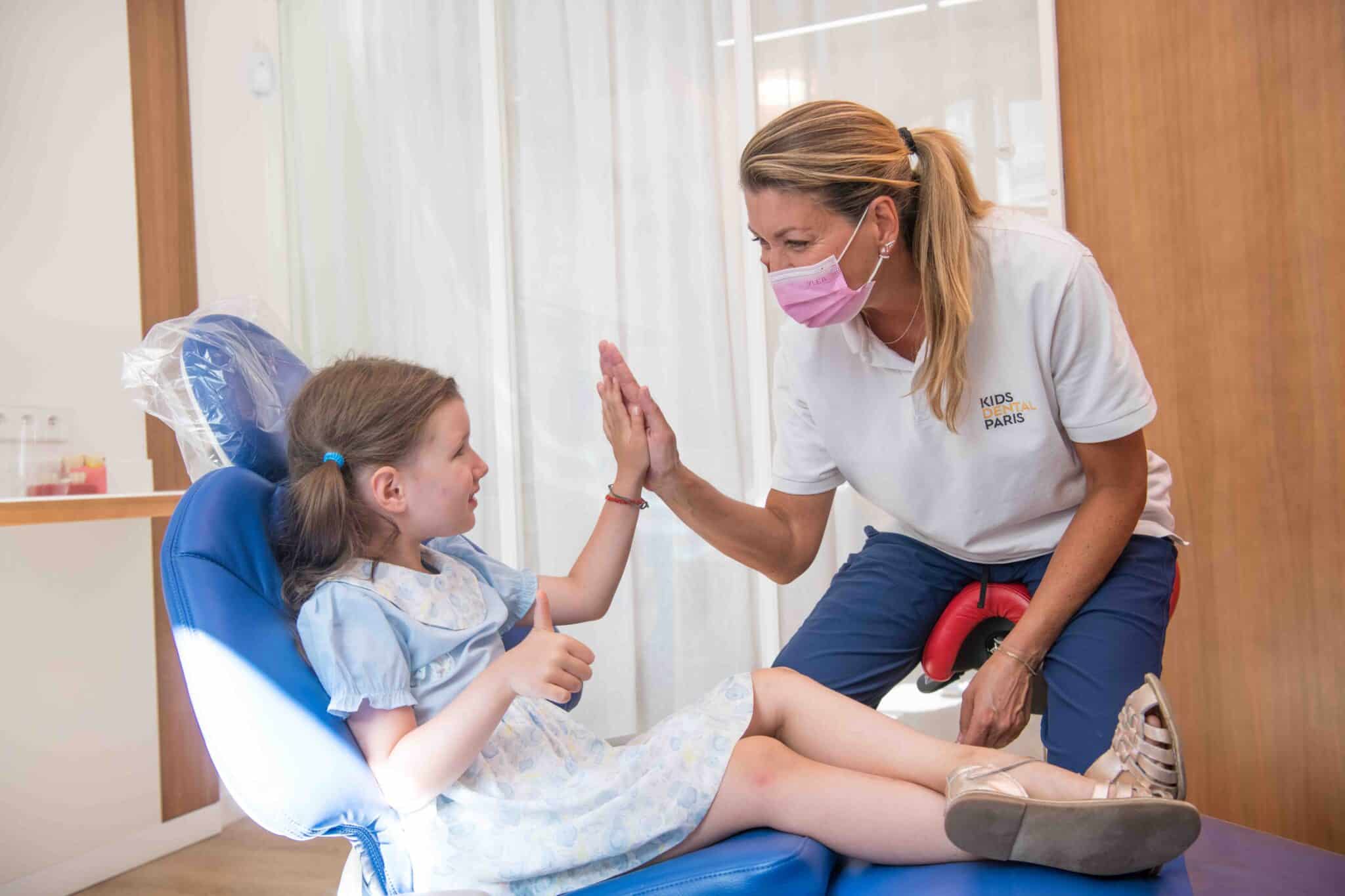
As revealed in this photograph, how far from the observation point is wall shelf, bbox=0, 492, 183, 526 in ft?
6.23

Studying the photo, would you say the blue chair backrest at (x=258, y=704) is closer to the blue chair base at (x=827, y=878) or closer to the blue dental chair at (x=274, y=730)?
the blue dental chair at (x=274, y=730)

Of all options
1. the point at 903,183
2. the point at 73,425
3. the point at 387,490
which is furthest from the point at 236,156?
the point at 903,183

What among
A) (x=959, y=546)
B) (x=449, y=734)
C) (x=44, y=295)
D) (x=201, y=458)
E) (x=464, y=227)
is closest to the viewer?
(x=449, y=734)

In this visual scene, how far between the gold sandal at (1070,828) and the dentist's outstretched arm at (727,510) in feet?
2.22

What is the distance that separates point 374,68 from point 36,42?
895mm

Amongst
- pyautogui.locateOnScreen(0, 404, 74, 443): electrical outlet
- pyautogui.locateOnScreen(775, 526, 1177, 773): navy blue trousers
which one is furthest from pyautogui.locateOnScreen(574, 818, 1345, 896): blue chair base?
pyautogui.locateOnScreen(0, 404, 74, 443): electrical outlet

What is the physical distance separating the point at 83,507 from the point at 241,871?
0.92m

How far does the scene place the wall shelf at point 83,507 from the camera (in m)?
1.90

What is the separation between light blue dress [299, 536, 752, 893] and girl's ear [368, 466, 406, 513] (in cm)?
7

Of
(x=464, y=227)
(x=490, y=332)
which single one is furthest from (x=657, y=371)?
(x=464, y=227)

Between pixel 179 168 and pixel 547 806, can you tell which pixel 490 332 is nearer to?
pixel 179 168

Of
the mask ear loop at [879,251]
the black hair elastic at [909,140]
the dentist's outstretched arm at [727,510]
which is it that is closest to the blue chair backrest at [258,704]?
the dentist's outstretched arm at [727,510]

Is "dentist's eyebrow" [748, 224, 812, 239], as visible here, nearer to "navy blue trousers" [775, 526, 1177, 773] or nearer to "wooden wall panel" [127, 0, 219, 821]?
"navy blue trousers" [775, 526, 1177, 773]

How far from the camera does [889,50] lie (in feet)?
8.63
